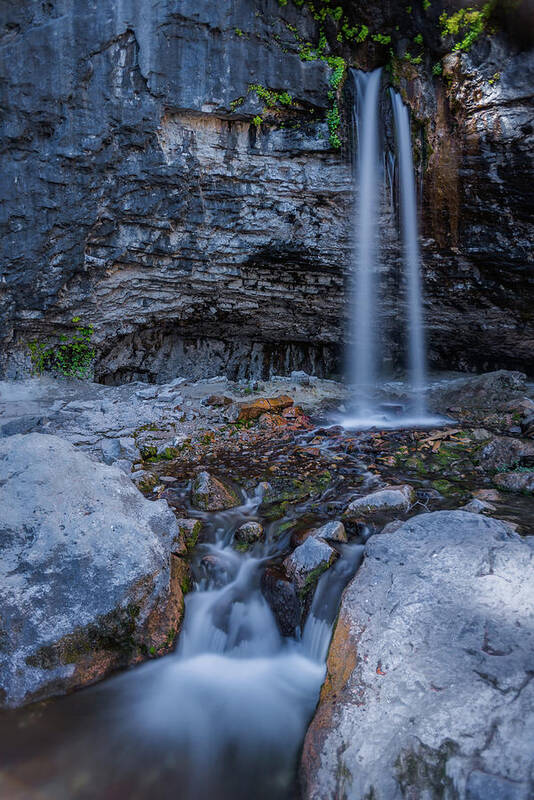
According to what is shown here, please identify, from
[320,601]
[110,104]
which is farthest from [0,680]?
[110,104]

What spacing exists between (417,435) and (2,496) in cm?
535

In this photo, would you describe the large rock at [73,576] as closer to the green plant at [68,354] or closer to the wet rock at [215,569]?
the wet rock at [215,569]

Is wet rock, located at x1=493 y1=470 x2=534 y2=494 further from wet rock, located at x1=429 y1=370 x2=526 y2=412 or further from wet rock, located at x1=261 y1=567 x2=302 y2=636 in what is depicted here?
wet rock, located at x1=429 y1=370 x2=526 y2=412

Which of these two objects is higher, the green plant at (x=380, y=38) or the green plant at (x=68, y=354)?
the green plant at (x=380, y=38)

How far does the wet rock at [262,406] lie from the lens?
689 cm

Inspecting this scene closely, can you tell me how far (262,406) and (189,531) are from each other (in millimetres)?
3791

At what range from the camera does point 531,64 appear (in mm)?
6402

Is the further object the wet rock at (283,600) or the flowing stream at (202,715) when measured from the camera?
the wet rock at (283,600)

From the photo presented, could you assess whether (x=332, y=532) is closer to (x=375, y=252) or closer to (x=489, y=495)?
(x=489, y=495)

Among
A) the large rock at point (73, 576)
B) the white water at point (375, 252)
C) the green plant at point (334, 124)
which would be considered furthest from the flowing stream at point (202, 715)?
the green plant at point (334, 124)

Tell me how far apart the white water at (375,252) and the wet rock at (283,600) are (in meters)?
4.40

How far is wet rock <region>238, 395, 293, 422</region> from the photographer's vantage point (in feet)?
22.6

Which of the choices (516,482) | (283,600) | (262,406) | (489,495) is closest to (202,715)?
(283,600)

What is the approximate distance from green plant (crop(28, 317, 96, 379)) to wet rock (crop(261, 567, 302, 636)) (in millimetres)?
6933
